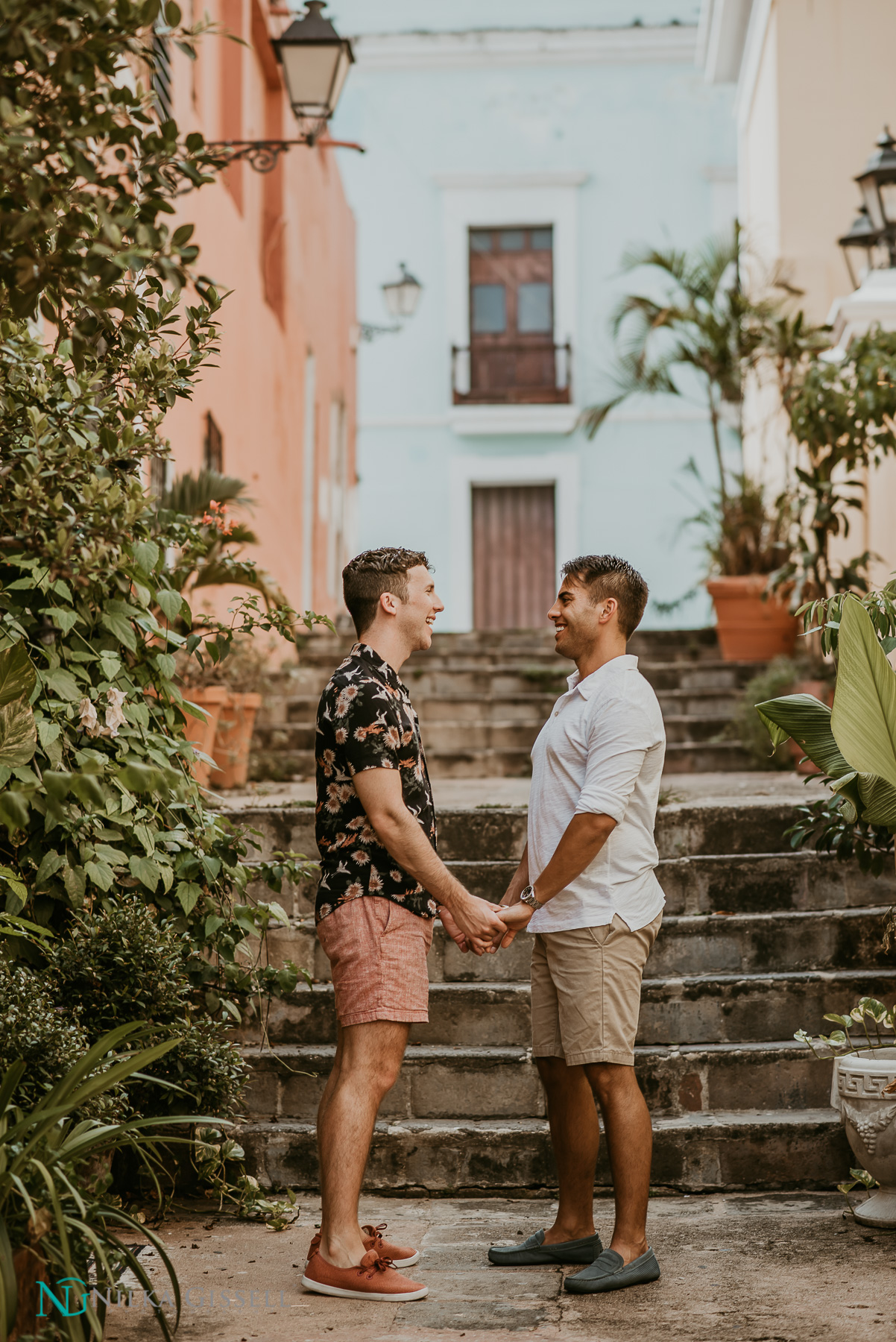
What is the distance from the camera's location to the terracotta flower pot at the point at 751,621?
30.2 feet

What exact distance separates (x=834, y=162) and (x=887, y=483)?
14.1ft

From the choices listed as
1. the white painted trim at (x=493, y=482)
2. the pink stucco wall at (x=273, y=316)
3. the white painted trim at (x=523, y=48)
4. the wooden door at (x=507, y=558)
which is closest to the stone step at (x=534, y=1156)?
the pink stucco wall at (x=273, y=316)

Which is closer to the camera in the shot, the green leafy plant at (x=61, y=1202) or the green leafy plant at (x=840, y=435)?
the green leafy plant at (x=61, y=1202)

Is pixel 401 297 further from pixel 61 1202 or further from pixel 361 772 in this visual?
pixel 61 1202

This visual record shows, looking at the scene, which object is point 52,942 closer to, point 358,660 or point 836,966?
point 358,660

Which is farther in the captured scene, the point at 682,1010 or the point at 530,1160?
the point at 682,1010

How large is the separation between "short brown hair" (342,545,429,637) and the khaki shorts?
902 mm

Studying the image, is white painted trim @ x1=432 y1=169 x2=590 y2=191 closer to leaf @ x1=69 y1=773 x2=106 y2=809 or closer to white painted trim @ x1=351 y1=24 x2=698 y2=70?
white painted trim @ x1=351 y1=24 x2=698 y2=70

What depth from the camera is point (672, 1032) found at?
172 inches

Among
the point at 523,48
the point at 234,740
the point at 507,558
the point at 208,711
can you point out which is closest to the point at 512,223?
the point at 523,48

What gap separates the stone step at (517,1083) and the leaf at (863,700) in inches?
46.1

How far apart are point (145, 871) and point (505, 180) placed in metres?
14.1

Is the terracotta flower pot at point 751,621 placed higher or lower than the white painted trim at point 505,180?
lower

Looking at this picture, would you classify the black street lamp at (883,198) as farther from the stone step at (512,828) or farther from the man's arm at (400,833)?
the man's arm at (400,833)
